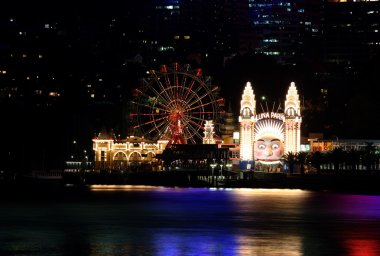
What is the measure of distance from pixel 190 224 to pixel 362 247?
1873 cm

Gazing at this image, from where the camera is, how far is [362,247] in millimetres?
64688

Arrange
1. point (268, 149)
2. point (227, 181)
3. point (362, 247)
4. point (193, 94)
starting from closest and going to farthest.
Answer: point (362, 247)
point (227, 181)
point (268, 149)
point (193, 94)

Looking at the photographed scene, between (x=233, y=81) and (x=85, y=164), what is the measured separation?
43901 mm

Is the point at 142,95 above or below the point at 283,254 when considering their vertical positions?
above

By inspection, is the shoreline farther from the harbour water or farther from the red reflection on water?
the red reflection on water

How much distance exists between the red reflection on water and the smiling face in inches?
2804

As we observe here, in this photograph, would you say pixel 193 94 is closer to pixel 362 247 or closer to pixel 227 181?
pixel 227 181

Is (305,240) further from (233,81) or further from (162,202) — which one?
(233,81)

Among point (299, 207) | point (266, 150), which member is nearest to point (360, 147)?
point (266, 150)

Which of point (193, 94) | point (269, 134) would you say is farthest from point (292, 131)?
point (193, 94)

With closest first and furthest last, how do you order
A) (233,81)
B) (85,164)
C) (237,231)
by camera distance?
1. (237,231)
2. (85,164)
3. (233,81)

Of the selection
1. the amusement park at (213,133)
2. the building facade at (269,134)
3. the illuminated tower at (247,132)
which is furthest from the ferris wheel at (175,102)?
the building facade at (269,134)

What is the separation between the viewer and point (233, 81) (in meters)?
194

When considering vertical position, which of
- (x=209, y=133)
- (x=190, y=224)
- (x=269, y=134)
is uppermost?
(x=209, y=133)
